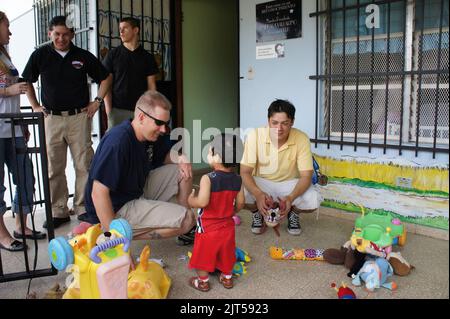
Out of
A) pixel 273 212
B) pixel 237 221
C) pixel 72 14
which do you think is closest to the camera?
pixel 273 212

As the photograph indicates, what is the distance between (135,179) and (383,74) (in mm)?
1952

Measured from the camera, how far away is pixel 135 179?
229cm

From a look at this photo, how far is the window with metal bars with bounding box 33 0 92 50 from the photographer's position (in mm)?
3979

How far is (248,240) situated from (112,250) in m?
1.30

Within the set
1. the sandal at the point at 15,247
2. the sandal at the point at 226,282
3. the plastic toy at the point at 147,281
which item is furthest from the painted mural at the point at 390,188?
the sandal at the point at 15,247

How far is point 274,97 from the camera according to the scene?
3686 millimetres

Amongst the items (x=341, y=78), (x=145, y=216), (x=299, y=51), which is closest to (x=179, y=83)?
(x=299, y=51)

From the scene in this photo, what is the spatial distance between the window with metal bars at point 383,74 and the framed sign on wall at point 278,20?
0.18 meters

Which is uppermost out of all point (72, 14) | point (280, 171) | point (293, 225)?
point (72, 14)

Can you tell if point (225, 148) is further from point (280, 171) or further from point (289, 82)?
point (289, 82)

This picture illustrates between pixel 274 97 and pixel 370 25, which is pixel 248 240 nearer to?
pixel 274 97

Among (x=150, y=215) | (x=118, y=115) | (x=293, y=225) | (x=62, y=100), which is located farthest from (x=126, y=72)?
(x=293, y=225)

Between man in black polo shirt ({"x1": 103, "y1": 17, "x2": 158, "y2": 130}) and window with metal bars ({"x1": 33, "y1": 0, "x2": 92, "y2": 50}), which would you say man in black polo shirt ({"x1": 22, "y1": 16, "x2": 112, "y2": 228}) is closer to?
man in black polo shirt ({"x1": 103, "y1": 17, "x2": 158, "y2": 130})

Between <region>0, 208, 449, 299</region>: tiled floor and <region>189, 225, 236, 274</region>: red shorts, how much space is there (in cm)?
13
